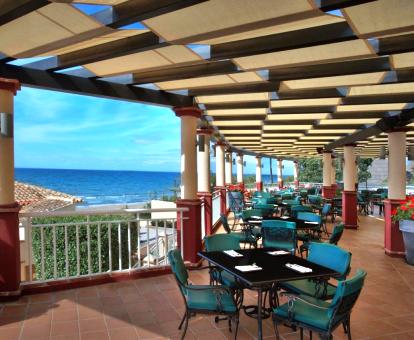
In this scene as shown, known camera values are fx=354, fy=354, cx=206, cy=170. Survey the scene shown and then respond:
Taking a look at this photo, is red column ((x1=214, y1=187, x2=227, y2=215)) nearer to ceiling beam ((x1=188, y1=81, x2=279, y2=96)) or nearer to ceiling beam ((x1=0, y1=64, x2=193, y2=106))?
ceiling beam ((x1=0, y1=64, x2=193, y2=106))

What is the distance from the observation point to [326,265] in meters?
3.47

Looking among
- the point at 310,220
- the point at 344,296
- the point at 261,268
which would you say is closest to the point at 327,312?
the point at 344,296

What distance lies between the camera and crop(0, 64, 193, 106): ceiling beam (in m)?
4.07

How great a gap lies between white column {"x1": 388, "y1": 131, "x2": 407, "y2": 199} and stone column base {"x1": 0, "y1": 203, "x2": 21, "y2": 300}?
6.21m

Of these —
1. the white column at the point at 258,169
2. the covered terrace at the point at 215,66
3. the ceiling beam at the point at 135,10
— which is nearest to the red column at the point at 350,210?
the covered terrace at the point at 215,66

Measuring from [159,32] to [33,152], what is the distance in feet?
230

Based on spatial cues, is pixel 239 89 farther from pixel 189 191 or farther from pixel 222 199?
pixel 222 199

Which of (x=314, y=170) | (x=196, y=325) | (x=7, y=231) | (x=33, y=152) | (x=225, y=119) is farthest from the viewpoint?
(x=33, y=152)

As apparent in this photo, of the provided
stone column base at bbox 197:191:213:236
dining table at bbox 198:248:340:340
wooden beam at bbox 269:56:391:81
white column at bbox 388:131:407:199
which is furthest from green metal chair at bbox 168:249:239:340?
white column at bbox 388:131:407:199

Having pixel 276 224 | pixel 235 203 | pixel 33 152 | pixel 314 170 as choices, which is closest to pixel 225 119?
pixel 276 224

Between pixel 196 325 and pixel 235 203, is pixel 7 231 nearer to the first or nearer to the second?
pixel 196 325

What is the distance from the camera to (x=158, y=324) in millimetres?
3510

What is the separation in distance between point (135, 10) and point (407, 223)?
5.64m

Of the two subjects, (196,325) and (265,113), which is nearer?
(196,325)
